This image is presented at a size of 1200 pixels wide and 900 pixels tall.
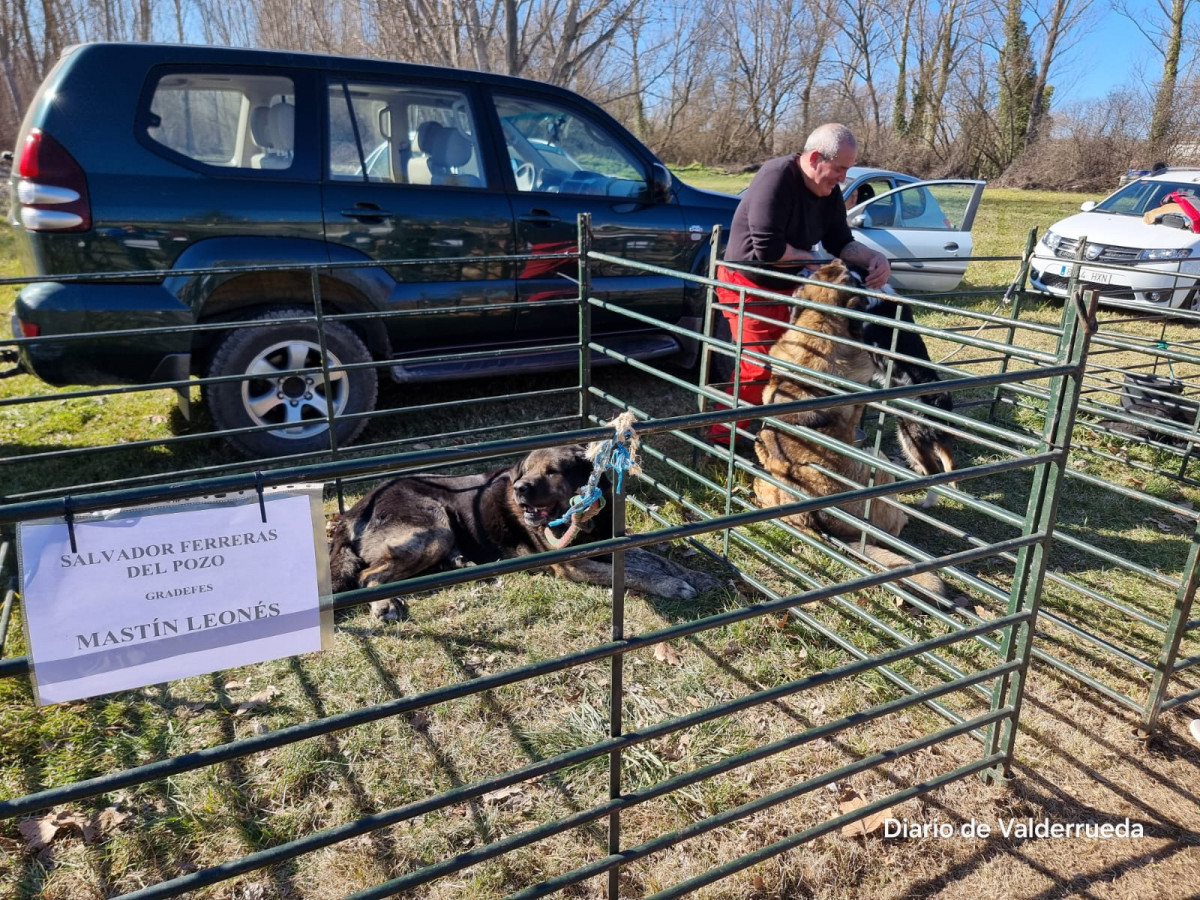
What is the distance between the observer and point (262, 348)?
468cm

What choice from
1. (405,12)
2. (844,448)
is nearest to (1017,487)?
(844,448)

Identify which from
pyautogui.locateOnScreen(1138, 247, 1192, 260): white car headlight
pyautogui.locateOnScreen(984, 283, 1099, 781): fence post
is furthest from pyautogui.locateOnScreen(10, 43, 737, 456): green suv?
pyautogui.locateOnScreen(1138, 247, 1192, 260): white car headlight

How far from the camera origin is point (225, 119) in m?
4.71

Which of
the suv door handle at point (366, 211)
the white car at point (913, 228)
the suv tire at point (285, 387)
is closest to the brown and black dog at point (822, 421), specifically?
the suv tire at point (285, 387)

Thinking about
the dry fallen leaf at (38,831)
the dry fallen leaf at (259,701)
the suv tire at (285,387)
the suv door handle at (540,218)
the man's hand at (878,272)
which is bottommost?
the dry fallen leaf at (38,831)

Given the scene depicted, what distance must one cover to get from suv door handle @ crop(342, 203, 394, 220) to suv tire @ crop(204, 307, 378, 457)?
677 millimetres

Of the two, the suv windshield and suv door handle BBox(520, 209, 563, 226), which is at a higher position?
the suv windshield

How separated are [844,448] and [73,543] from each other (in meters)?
2.38

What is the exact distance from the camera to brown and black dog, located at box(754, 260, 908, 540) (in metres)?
3.96

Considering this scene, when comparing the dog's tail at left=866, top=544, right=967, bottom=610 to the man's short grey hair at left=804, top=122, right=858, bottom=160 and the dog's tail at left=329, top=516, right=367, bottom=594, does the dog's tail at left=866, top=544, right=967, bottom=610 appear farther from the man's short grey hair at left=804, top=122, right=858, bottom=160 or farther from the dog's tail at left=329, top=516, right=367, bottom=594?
the dog's tail at left=329, top=516, right=367, bottom=594

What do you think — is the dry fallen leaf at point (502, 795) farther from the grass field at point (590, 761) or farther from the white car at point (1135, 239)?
the white car at point (1135, 239)

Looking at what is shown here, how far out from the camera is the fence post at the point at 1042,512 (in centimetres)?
214

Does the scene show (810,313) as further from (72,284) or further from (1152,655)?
(72,284)

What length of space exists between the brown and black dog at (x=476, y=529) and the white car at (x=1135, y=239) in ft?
26.9
